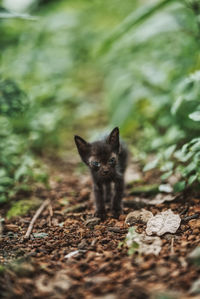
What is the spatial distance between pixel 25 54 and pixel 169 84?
386 cm

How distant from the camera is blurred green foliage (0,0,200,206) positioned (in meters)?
3.75

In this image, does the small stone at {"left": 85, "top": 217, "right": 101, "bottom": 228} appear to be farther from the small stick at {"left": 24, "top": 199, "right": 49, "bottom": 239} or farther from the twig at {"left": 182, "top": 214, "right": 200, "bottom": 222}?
the twig at {"left": 182, "top": 214, "right": 200, "bottom": 222}

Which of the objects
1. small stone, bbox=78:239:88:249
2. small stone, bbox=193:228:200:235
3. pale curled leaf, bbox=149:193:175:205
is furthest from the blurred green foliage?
small stone, bbox=78:239:88:249

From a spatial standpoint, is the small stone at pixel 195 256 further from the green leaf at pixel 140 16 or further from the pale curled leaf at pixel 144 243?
the green leaf at pixel 140 16

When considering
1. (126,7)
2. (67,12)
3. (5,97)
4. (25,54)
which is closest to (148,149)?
(5,97)

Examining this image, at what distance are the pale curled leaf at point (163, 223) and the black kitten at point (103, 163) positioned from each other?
0.53 meters

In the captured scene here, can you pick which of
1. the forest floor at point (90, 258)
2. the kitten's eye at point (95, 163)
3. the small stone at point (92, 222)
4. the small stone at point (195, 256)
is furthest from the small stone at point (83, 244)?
the small stone at point (195, 256)

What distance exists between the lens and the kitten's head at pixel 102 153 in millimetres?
3320

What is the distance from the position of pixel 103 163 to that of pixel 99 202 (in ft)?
1.71

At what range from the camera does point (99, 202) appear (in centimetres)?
354

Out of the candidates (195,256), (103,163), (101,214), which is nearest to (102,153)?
(103,163)

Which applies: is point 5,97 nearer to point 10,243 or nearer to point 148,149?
point 10,243

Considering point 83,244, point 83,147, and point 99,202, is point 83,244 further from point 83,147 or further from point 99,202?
point 83,147

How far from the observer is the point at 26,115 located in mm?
5195
